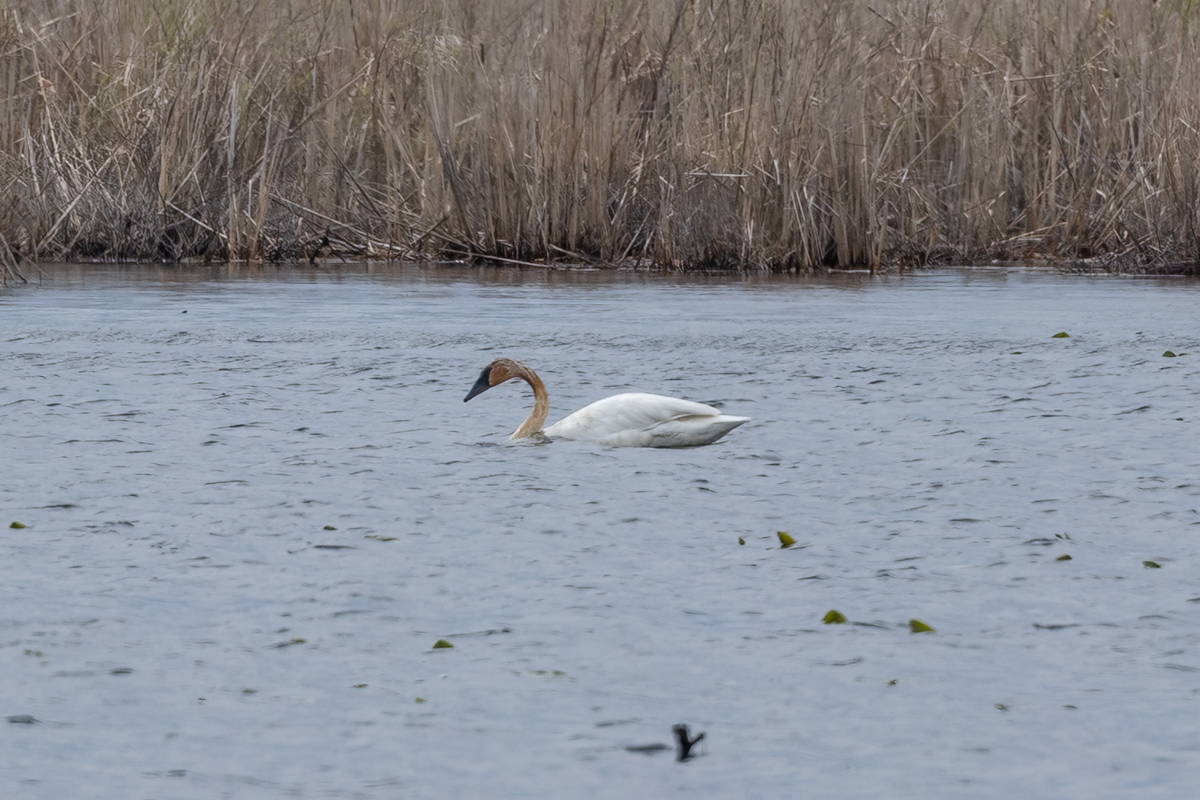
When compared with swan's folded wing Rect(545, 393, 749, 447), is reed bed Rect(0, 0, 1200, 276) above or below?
above

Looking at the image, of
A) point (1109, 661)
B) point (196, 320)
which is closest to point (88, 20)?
point (196, 320)

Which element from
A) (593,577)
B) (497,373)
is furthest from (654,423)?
(593,577)

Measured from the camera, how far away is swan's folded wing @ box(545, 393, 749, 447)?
289 inches

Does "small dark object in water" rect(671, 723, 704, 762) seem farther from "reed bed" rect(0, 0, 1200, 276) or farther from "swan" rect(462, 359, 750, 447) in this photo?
"reed bed" rect(0, 0, 1200, 276)

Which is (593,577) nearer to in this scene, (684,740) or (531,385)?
(684,740)

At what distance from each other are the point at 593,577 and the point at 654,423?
2.48m

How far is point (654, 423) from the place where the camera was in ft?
24.3

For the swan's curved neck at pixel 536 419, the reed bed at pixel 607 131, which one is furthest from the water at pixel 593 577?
the reed bed at pixel 607 131

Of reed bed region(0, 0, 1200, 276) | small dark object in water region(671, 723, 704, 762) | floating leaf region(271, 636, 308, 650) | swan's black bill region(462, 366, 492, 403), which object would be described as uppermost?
reed bed region(0, 0, 1200, 276)

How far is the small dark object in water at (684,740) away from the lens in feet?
11.5

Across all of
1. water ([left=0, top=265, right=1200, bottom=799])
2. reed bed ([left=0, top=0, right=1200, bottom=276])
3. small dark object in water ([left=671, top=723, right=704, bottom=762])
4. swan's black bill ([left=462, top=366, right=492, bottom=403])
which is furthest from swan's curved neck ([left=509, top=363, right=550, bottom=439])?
reed bed ([left=0, top=0, right=1200, bottom=276])

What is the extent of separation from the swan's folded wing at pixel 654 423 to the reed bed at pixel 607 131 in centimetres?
686

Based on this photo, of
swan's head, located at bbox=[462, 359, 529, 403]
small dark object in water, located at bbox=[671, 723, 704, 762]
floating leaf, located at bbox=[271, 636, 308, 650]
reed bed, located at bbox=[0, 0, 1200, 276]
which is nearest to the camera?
small dark object in water, located at bbox=[671, 723, 704, 762]

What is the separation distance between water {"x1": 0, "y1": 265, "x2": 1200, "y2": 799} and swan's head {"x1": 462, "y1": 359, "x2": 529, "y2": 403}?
0.72 feet
